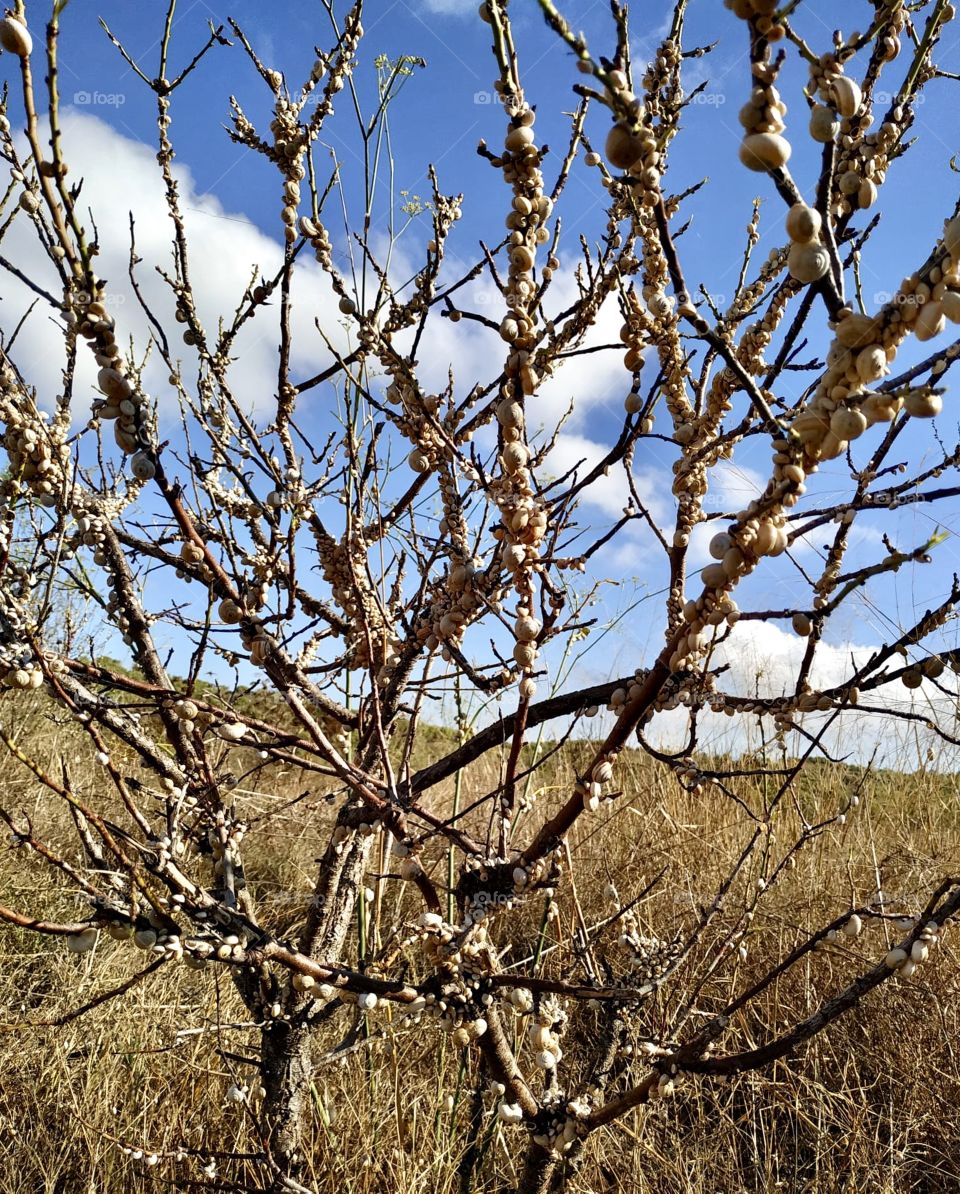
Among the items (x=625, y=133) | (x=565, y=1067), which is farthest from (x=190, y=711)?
(x=565, y=1067)

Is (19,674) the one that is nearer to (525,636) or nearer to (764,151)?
(525,636)

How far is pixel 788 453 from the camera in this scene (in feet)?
1.60

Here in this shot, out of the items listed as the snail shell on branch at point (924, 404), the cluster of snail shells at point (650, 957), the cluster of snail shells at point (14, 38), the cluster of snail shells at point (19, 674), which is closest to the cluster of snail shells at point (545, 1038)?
the cluster of snail shells at point (650, 957)

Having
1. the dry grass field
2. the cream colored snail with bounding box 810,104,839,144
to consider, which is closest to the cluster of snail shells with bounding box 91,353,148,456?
the cream colored snail with bounding box 810,104,839,144

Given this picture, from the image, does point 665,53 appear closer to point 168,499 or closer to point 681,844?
point 168,499

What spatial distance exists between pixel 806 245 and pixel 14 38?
519mm

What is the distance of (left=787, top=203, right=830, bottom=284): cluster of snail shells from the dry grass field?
0.90 m

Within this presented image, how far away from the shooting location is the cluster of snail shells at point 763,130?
41 centimetres

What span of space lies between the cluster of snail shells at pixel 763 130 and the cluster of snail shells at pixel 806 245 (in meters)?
0.03

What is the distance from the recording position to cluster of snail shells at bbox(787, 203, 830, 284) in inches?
16.7

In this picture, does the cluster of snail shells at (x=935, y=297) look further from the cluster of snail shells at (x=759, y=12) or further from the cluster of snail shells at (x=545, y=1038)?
the cluster of snail shells at (x=545, y=1038)

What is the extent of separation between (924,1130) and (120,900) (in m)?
2.08

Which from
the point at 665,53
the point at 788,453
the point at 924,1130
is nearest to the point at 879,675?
the point at 788,453

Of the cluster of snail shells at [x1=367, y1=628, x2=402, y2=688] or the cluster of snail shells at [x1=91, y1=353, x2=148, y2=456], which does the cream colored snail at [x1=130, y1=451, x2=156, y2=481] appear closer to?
the cluster of snail shells at [x1=91, y1=353, x2=148, y2=456]
